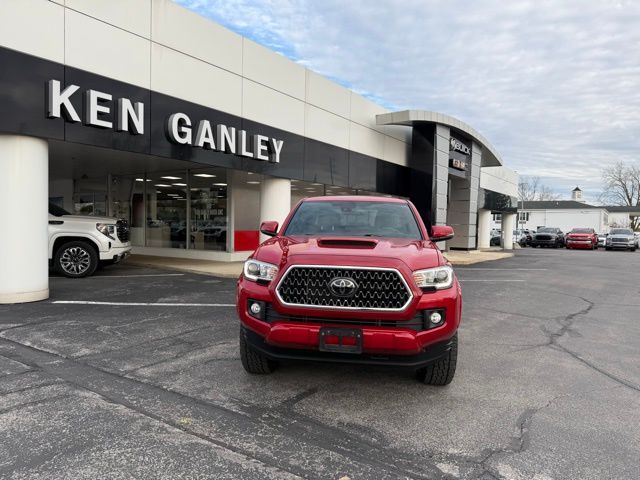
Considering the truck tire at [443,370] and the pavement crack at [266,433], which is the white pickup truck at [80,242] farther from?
the truck tire at [443,370]

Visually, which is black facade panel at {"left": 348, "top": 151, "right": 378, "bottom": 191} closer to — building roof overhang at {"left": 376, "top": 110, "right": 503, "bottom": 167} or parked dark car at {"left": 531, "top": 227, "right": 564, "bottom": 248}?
→ building roof overhang at {"left": 376, "top": 110, "right": 503, "bottom": 167}

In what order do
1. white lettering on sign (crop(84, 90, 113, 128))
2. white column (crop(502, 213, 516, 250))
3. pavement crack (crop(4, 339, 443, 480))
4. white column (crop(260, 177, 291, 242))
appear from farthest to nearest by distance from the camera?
white column (crop(502, 213, 516, 250))
white column (crop(260, 177, 291, 242))
white lettering on sign (crop(84, 90, 113, 128))
pavement crack (crop(4, 339, 443, 480))

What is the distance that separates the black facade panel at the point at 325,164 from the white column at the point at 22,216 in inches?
324

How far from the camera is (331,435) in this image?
10.6 feet

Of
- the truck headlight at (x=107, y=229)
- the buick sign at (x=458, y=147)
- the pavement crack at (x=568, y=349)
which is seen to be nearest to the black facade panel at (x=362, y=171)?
the buick sign at (x=458, y=147)

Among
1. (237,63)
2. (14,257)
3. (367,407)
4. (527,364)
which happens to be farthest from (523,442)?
(237,63)

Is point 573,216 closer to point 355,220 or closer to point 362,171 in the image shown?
point 362,171

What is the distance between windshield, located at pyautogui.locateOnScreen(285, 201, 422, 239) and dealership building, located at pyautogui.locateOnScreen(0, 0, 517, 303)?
17.0 feet

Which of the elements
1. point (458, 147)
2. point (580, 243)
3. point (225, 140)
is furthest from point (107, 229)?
point (580, 243)

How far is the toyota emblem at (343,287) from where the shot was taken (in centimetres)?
357

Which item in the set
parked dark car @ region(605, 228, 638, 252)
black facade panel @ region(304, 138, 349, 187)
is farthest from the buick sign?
parked dark car @ region(605, 228, 638, 252)

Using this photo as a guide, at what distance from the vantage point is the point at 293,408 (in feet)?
12.0

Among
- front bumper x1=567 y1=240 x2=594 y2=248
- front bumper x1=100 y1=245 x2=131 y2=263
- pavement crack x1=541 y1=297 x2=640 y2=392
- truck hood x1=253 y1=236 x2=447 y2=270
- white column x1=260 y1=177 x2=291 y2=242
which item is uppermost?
white column x1=260 y1=177 x2=291 y2=242

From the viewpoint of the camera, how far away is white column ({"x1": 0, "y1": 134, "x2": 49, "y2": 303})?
734cm
